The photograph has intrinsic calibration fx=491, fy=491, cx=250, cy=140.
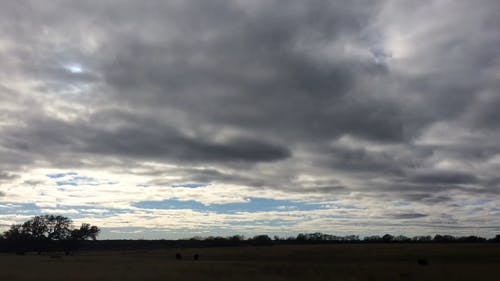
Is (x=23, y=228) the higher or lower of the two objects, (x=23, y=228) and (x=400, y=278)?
the higher

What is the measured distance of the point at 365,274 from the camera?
4356 cm

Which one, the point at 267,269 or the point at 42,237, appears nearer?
the point at 267,269

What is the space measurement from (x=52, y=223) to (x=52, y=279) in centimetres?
16014

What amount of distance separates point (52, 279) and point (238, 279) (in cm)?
1493

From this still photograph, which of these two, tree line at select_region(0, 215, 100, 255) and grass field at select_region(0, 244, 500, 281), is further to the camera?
tree line at select_region(0, 215, 100, 255)

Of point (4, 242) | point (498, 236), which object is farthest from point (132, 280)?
point (498, 236)

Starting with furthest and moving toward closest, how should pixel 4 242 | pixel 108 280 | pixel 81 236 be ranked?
1. pixel 81 236
2. pixel 4 242
3. pixel 108 280

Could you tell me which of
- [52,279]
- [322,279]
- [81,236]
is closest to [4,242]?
[81,236]

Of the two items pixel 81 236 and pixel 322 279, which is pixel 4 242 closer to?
pixel 81 236

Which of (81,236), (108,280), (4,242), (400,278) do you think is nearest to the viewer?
(108,280)

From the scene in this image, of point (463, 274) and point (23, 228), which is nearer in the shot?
point (463, 274)

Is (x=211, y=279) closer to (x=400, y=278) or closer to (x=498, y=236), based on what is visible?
(x=400, y=278)

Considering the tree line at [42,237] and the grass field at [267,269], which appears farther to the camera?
the tree line at [42,237]

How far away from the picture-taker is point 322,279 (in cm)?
3912
